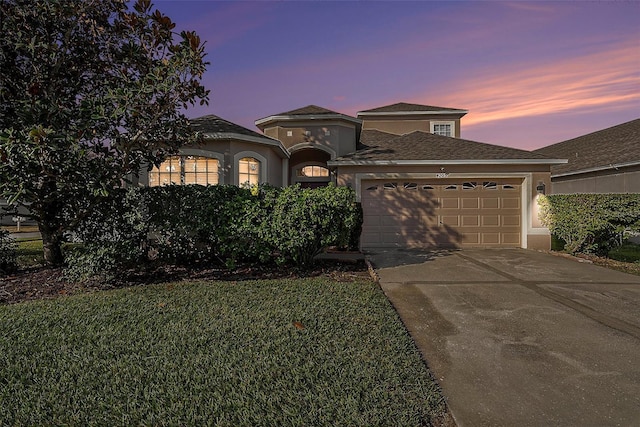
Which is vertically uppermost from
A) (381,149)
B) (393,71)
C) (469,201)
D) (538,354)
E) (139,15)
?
(393,71)

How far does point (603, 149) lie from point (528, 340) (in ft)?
57.4

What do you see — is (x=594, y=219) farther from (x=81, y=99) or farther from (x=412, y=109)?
(x=81, y=99)

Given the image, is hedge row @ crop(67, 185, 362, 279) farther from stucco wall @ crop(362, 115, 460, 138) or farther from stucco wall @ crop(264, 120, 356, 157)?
stucco wall @ crop(362, 115, 460, 138)

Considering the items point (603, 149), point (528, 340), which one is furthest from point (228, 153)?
point (603, 149)

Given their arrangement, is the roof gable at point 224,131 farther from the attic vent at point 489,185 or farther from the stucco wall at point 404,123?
the stucco wall at point 404,123

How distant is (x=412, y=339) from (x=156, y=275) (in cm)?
546

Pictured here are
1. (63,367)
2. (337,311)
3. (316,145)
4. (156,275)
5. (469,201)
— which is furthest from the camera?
(316,145)

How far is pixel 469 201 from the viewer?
1035 cm

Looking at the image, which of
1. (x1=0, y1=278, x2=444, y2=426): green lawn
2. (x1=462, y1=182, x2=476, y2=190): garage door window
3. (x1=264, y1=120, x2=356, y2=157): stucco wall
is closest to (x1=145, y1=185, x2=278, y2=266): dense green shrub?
(x1=0, y1=278, x2=444, y2=426): green lawn

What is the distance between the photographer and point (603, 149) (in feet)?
50.9

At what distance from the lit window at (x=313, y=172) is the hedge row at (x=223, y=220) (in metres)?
8.51

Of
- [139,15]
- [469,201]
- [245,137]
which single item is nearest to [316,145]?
[245,137]

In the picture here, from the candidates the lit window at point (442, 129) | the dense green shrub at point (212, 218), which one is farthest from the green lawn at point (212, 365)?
the lit window at point (442, 129)

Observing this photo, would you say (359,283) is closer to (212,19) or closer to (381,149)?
(381,149)
